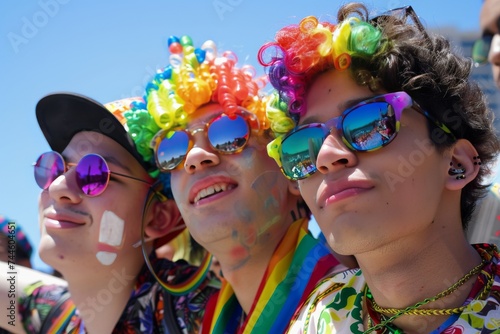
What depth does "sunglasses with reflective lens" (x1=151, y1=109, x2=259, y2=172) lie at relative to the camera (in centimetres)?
279

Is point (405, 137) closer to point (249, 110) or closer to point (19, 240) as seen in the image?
point (249, 110)

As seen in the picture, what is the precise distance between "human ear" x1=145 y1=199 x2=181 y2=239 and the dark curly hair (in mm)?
1283

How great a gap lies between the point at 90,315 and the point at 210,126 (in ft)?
4.17

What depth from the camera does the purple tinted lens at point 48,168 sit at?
3.30 meters

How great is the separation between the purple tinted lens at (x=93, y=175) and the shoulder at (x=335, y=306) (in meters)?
1.36

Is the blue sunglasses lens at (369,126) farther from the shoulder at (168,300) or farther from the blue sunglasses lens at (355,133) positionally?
the shoulder at (168,300)

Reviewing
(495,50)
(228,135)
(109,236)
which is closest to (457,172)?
(495,50)

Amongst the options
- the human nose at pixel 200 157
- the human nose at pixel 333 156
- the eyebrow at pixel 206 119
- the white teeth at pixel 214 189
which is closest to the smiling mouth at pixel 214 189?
the white teeth at pixel 214 189

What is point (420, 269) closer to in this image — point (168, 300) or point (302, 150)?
point (302, 150)

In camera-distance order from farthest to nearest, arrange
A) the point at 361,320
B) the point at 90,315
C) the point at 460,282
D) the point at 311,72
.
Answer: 1. the point at 90,315
2. the point at 311,72
3. the point at 361,320
4. the point at 460,282

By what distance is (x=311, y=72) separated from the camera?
2.26 meters

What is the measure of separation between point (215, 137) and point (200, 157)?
12 cm

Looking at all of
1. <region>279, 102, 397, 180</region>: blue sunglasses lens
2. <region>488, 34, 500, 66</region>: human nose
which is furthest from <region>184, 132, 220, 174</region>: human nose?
<region>488, 34, 500, 66</region>: human nose

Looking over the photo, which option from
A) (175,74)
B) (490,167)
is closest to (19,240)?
(175,74)
